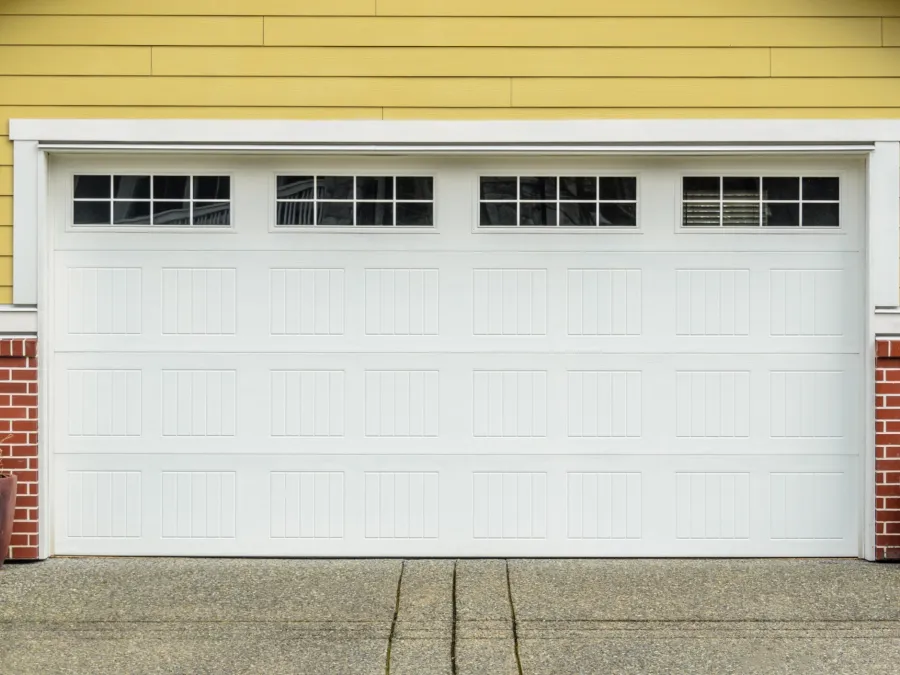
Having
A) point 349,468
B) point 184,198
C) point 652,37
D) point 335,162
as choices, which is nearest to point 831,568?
point 349,468

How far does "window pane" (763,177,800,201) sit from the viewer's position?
6.04 meters

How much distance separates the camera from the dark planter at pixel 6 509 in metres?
5.60

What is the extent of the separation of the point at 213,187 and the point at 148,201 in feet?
1.30

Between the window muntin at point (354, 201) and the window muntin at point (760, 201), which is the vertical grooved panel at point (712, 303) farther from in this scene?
the window muntin at point (354, 201)

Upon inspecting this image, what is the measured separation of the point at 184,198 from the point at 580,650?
11.4ft

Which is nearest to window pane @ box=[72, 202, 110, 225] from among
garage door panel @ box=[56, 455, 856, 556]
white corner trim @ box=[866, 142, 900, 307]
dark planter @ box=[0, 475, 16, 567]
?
garage door panel @ box=[56, 455, 856, 556]

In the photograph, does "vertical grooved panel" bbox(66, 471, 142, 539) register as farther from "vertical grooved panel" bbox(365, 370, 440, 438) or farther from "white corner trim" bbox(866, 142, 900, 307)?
"white corner trim" bbox(866, 142, 900, 307)

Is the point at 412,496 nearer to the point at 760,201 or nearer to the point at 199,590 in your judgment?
the point at 199,590

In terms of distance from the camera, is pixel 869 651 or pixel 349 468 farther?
pixel 349 468

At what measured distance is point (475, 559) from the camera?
6.04 meters

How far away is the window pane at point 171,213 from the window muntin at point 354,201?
0.55 metres

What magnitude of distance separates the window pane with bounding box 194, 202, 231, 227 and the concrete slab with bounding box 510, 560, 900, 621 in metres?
2.68

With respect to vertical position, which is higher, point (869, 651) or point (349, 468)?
point (349, 468)

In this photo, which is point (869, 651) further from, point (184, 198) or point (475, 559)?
point (184, 198)
